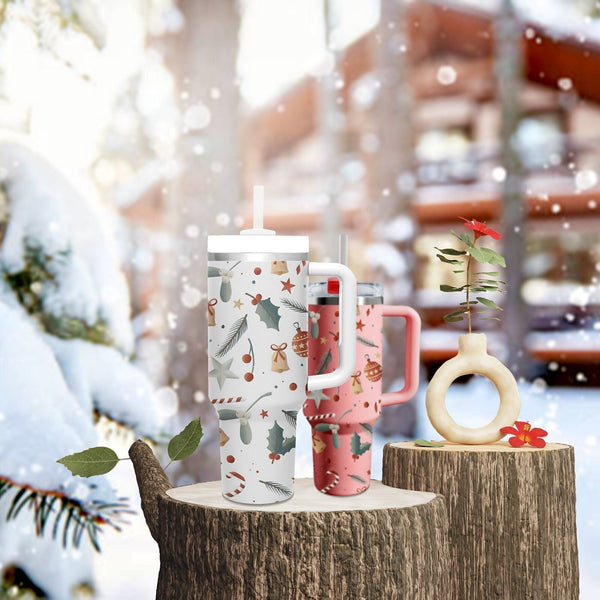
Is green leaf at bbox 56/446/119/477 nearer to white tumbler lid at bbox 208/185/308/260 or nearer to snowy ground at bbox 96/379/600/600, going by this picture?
white tumbler lid at bbox 208/185/308/260

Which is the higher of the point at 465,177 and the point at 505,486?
the point at 465,177

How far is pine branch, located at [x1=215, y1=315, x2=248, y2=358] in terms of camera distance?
3.20ft

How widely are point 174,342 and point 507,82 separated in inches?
59.4

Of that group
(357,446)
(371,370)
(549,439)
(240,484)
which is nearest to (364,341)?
(371,370)

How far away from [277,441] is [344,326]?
0.16 meters

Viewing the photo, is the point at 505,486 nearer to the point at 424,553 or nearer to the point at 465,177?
the point at 424,553

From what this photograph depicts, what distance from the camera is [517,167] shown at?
2920 millimetres

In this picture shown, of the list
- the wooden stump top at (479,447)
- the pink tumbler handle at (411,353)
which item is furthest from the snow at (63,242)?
the pink tumbler handle at (411,353)

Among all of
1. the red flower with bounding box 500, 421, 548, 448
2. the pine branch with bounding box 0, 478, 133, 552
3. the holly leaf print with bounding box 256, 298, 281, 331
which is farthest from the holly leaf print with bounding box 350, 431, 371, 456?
the pine branch with bounding box 0, 478, 133, 552

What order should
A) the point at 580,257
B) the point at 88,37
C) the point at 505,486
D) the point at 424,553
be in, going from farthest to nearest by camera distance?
1. the point at 580,257
2. the point at 88,37
3. the point at 505,486
4. the point at 424,553

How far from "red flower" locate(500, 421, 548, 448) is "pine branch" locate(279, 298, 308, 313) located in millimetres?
518

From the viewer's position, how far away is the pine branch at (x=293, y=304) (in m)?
0.98

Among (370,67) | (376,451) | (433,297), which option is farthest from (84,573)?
(370,67)

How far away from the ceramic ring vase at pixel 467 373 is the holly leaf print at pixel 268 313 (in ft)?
1.45
